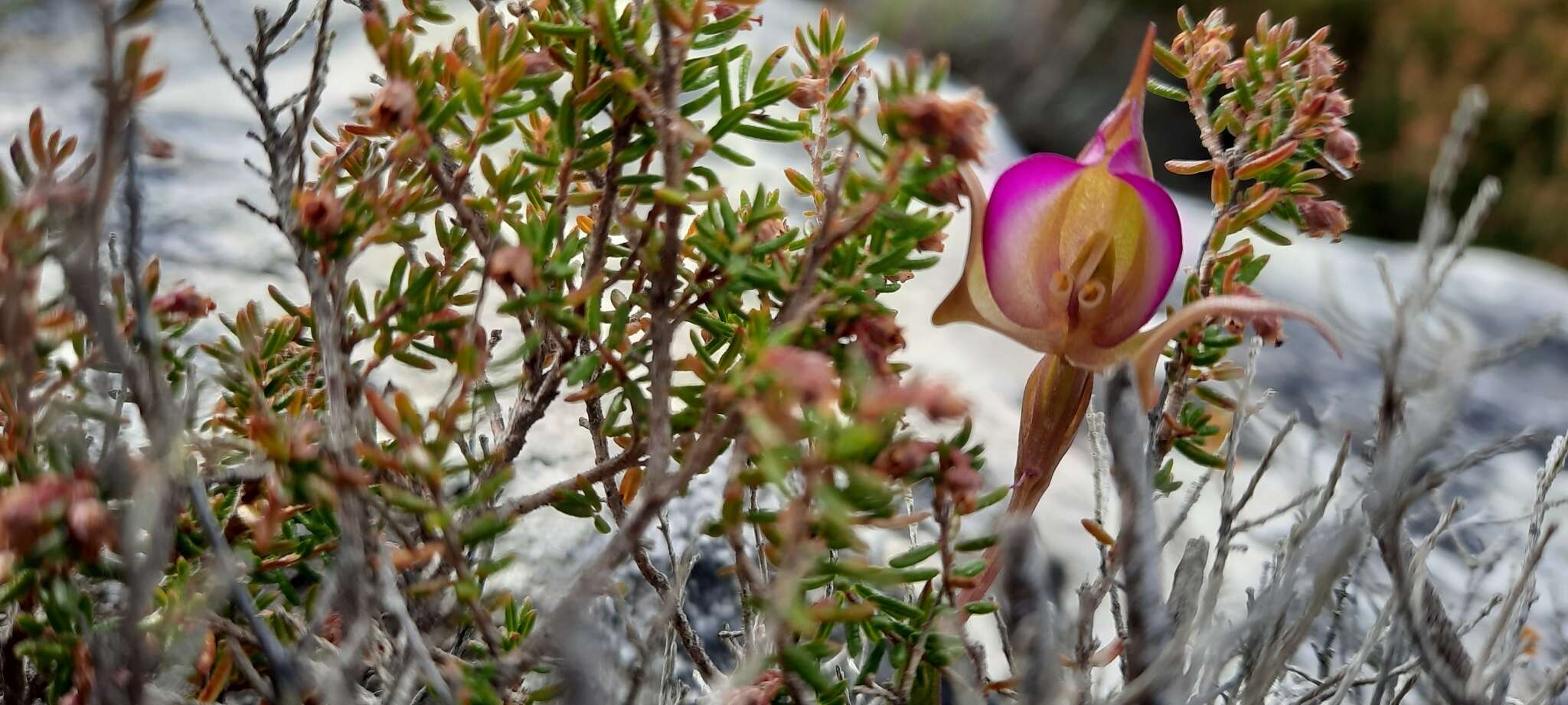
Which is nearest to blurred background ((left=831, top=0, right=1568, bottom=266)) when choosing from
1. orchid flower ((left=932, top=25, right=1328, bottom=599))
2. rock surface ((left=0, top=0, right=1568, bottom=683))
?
rock surface ((left=0, top=0, right=1568, bottom=683))

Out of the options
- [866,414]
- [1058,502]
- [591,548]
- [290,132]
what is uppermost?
[290,132]

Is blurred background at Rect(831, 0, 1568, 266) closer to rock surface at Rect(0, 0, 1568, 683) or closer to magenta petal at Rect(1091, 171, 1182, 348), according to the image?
rock surface at Rect(0, 0, 1568, 683)

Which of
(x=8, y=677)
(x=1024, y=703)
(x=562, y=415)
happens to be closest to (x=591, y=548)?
(x=562, y=415)

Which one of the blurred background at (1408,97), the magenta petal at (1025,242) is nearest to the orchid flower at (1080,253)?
the magenta petal at (1025,242)

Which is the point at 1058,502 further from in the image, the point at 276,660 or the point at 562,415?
the point at 276,660

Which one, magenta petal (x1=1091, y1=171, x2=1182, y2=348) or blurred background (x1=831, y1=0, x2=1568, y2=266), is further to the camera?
blurred background (x1=831, y1=0, x2=1568, y2=266)

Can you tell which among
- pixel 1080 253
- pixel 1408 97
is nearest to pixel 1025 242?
pixel 1080 253

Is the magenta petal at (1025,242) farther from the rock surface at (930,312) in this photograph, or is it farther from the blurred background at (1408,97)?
the blurred background at (1408,97)
